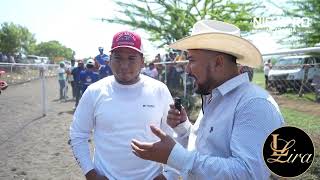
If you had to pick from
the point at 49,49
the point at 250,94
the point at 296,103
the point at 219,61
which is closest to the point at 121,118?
the point at 219,61

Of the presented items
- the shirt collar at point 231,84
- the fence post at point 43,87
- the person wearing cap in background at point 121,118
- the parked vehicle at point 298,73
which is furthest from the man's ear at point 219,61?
the fence post at point 43,87

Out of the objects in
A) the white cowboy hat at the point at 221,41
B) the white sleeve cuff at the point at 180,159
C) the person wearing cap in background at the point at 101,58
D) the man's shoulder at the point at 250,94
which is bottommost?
the white sleeve cuff at the point at 180,159

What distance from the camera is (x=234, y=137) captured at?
1.82m

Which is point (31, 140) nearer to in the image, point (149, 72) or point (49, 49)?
point (149, 72)

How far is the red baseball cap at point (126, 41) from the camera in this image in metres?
2.94

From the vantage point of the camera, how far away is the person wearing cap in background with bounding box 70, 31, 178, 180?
9.33 feet

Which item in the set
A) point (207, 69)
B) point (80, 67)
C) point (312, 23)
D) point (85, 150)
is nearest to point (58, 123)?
point (80, 67)

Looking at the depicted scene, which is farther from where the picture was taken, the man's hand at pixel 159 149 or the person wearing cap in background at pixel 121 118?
the person wearing cap in background at pixel 121 118

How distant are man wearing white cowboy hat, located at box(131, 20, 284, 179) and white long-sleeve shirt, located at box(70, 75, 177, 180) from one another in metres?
0.64

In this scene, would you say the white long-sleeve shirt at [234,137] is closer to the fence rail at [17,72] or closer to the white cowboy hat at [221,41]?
the white cowboy hat at [221,41]

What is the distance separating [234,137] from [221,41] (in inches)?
21.1

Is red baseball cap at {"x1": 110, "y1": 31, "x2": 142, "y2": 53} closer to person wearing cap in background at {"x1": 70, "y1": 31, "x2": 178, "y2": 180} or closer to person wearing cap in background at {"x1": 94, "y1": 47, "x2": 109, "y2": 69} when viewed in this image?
person wearing cap in background at {"x1": 70, "y1": 31, "x2": 178, "y2": 180}

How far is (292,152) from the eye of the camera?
5.98 feet

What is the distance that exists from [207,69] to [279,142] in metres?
0.52
